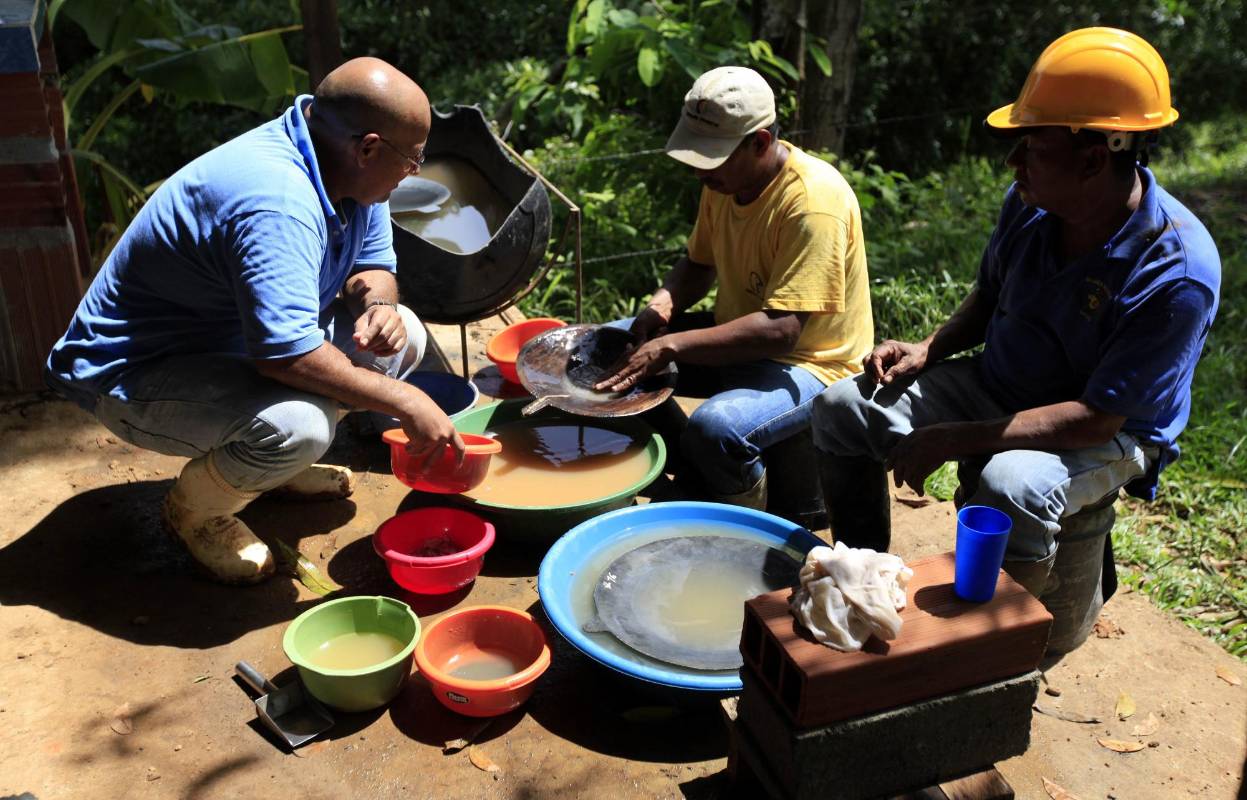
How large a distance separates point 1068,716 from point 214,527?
254 centimetres

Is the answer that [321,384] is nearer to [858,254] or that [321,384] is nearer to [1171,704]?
[858,254]

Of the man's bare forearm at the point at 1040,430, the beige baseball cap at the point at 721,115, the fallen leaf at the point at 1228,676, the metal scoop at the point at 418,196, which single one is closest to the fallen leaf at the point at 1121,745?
the fallen leaf at the point at 1228,676

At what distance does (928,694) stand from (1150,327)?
3.61 feet

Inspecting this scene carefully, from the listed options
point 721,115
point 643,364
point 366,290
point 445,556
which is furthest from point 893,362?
point 366,290

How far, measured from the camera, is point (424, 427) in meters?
2.92

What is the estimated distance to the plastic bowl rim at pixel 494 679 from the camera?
8.54 feet

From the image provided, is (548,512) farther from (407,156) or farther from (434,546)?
(407,156)

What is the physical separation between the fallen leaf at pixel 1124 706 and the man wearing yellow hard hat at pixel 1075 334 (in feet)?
0.68

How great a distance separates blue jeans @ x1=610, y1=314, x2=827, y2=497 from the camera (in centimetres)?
337

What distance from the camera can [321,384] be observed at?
288 centimetres

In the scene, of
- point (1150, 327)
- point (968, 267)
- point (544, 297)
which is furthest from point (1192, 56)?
point (1150, 327)

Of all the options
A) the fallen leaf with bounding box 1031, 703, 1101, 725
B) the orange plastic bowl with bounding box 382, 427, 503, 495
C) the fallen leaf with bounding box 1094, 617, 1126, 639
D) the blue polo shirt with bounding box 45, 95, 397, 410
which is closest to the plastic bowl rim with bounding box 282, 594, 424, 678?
the orange plastic bowl with bounding box 382, 427, 503, 495

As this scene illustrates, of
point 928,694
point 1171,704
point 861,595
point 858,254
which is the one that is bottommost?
point 1171,704

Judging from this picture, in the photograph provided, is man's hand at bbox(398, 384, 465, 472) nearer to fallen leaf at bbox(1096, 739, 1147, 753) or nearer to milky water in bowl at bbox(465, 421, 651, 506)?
milky water in bowl at bbox(465, 421, 651, 506)
